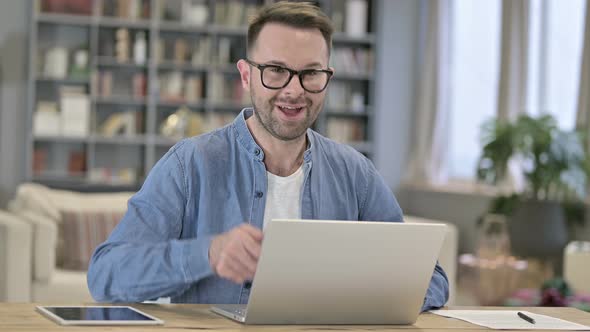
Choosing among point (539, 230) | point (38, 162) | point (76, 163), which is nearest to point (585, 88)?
point (539, 230)

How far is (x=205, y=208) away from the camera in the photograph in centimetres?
221

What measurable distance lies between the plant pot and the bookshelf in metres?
2.71

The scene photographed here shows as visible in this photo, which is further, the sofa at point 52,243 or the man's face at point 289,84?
the sofa at point 52,243

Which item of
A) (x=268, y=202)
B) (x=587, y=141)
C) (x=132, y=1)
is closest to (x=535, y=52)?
(x=587, y=141)

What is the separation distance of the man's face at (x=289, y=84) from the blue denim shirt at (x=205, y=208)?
0.09 metres

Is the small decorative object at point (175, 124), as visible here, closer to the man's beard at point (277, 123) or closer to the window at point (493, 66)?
the window at point (493, 66)

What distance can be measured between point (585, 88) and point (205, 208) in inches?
199

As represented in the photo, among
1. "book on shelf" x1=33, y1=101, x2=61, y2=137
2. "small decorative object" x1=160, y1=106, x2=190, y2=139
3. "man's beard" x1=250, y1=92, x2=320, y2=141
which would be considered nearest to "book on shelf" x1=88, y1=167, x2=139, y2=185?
"book on shelf" x1=33, y1=101, x2=61, y2=137

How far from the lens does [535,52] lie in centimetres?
758

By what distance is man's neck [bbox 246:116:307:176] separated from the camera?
2.29m

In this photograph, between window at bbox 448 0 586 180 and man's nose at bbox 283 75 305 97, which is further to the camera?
window at bbox 448 0 586 180

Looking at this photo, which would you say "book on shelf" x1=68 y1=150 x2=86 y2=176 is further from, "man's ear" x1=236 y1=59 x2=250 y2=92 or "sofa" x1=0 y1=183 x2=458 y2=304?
"man's ear" x1=236 y1=59 x2=250 y2=92

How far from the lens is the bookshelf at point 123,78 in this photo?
8578 millimetres

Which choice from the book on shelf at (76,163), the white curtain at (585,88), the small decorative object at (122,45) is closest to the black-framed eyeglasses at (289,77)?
the white curtain at (585,88)
